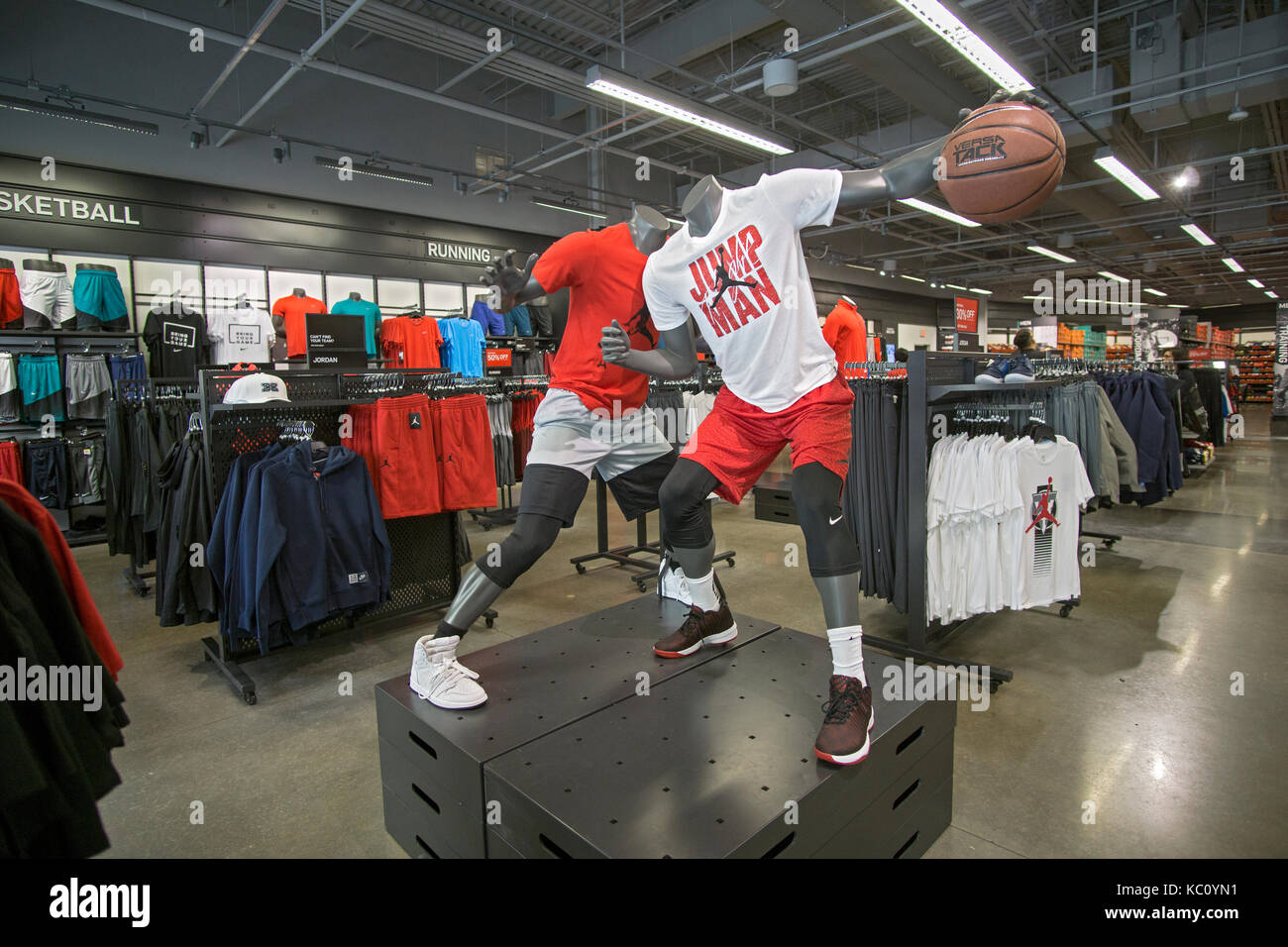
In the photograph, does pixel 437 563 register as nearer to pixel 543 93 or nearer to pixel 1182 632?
pixel 1182 632

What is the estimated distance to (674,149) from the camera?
1278 cm

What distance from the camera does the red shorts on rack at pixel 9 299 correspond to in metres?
6.13

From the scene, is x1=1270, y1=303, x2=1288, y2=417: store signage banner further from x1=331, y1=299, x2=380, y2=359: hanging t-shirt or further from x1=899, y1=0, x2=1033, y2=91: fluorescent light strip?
x1=331, y1=299, x2=380, y2=359: hanging t-shirt

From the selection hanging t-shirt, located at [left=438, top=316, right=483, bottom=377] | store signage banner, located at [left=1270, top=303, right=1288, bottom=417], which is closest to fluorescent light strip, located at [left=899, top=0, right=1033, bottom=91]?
hanging t-shirt, located at [left=438, top=316, right=483, bottom=377]

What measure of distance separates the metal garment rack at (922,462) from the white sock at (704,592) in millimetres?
1145

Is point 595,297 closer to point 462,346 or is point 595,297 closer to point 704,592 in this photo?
point 704,592

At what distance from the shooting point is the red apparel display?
45.8 inches

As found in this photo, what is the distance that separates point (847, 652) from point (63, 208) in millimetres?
9254

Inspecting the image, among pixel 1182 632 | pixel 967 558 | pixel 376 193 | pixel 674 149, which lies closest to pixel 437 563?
pixel 967 558

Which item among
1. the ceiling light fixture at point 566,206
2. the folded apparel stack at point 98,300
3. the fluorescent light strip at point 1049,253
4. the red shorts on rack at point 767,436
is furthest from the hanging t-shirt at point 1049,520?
the fluorescent light strip at point 1049,253

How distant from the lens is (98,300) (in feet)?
22.0

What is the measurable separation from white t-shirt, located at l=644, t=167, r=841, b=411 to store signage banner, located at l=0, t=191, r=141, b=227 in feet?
27.6

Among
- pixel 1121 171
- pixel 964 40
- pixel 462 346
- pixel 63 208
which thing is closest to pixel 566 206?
pixel 462 346

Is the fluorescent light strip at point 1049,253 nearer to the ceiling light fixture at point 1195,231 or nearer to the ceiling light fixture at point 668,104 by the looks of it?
the ceiling light fixture at point 1195,231
